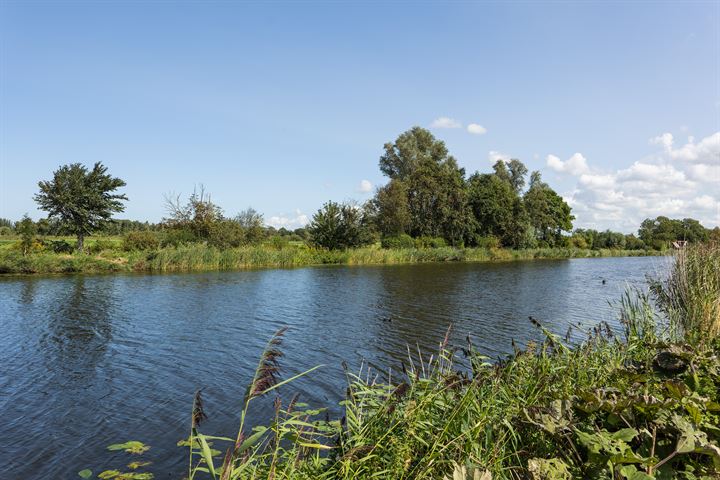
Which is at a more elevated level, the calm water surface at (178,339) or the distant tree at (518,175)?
the distant tree at (518,175)

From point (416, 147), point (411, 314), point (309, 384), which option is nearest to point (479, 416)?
point (309, 384)

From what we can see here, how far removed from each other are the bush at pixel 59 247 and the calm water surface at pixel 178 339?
29.2 feet

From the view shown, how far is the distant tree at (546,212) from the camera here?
64.9 metres

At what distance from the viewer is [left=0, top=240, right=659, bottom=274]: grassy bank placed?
26.5 m

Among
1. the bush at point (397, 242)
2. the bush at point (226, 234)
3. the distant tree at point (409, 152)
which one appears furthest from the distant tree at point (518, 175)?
the bush at point (226, 234)

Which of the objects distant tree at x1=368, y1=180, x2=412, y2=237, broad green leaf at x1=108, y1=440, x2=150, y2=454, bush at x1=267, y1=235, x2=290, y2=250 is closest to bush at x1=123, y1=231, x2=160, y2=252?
bush at x1=267, y1=235, x2=290, y2=250

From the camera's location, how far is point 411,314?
15.8 metres

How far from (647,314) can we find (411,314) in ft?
29.4

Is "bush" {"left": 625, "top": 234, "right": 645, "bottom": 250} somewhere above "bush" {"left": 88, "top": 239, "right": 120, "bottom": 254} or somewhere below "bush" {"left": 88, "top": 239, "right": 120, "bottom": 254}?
above

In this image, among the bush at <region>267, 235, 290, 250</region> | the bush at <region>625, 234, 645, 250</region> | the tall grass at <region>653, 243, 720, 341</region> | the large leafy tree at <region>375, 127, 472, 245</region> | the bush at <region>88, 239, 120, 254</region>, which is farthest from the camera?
the bush at <region>625, 234, 645, 250</region>

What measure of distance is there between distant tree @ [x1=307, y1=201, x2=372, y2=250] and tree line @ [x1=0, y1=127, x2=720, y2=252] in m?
0.10

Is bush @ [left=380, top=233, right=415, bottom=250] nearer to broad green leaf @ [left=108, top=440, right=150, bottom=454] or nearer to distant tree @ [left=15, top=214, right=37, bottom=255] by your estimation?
distant tree @ [left=15, top=214, right=37, bottom=255]

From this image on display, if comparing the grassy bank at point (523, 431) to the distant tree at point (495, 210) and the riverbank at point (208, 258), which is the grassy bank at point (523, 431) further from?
the distant tree at point (495, 210)

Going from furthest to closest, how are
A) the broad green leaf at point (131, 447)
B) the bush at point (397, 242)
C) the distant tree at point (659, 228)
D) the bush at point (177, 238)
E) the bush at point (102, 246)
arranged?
the distant tree at point (659, 228)
the bush at point (397, 242)
the bush at point (177, 238)
the bush at point (102, 246)
the broad green leaf at point (131, 447)
